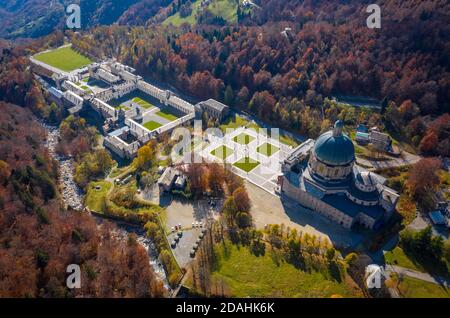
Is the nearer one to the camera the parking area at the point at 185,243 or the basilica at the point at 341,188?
the parking area at the point at 185,243

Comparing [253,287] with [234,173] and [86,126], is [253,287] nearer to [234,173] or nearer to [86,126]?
[234,173]

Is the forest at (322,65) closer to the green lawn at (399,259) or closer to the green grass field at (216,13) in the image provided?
the green grass field at (216,13)

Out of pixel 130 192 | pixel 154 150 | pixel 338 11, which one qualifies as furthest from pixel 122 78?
pixel 338 11

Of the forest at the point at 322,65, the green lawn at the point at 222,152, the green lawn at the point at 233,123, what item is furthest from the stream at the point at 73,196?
the forest at the point at 322,65

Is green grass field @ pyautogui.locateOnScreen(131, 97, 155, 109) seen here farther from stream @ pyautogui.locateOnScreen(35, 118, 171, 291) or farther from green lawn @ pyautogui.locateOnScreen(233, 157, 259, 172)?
green lawn @ pyautogui.locateOnScreen(233, 157, 259, 172)

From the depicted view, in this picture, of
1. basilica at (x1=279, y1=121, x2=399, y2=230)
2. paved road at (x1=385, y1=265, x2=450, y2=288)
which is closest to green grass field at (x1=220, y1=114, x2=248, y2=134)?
basilica at (x1=279, y1=121, x2=399, y2=230)

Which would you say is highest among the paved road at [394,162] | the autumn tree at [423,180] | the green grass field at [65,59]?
the autumn tree at [423,180]
